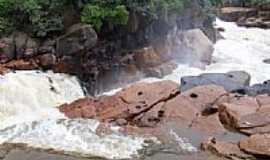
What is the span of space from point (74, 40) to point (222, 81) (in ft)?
14.5

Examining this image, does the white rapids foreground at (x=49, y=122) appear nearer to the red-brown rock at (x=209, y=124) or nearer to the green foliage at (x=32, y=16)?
the green foliage at (x=32, y=16)

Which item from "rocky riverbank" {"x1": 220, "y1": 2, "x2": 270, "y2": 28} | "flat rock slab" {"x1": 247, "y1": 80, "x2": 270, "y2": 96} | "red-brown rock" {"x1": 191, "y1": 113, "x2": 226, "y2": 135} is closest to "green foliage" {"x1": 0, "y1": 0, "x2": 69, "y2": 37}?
"red-brown rock" {"x1": 191, "y1": 113, "x2": 226, "y2": 135}

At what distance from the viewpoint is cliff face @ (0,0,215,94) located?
13.6 metres

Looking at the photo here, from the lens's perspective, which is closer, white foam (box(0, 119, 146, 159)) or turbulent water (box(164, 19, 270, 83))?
white foam (box(0, 119, 146, 159))

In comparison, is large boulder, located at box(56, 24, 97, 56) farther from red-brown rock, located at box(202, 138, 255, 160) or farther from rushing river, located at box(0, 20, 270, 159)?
red-brown rock, located at box(202, 138, 255, 160)

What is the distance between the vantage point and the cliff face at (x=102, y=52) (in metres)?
13.6

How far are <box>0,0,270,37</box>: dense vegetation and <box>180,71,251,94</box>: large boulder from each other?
2.79 m

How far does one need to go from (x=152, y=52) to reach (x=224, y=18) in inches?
570

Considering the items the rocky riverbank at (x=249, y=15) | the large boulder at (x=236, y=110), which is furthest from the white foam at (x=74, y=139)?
the rocky riverbank at (x=249, y=15)

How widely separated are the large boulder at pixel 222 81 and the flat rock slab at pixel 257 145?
3.48m

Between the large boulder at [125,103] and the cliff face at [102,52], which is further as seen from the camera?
the cliff face at [102,52]

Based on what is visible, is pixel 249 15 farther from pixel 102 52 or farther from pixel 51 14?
pixel 51 14

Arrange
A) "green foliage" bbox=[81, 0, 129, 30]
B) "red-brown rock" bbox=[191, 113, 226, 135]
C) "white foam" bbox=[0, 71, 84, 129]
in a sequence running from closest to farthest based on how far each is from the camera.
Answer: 1. "red-brown rock" bbox=[191, 113, 226, 135]
2. "white foam" bbox=[0, 71, 84, 129]
3. "green foliage" bbox=[81, 0, 129, 30]

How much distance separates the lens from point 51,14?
14.1m
